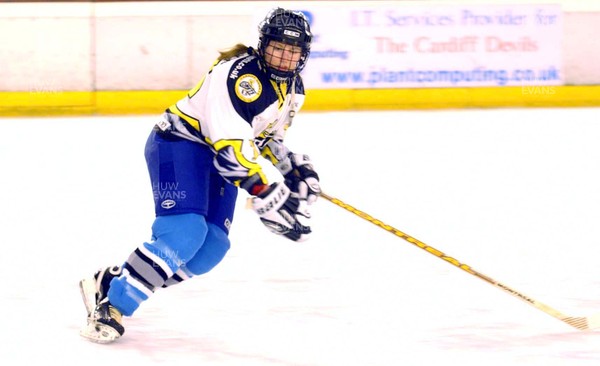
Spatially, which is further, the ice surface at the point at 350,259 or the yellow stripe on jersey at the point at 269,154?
the yellow stripe on jersey at the point at 269,154

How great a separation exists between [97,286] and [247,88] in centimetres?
74

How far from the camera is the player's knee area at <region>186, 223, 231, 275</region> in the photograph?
2.80 metres

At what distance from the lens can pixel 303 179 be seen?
2.86 m

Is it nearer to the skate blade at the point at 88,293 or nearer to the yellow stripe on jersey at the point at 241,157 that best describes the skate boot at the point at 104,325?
the skate blade at the point at 88,293

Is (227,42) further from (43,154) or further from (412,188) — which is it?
(412,188)

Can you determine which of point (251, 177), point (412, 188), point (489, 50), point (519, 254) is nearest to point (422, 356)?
point (251, 177)

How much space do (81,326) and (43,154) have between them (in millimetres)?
3807

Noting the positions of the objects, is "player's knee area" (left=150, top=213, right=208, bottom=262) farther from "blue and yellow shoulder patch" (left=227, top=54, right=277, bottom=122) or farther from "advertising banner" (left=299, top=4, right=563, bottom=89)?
"advertising banner" (left=299, top=4, right=563, bottom=89)

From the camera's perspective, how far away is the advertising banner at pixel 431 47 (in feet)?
29.8

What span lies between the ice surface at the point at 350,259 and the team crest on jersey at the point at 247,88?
0.66m

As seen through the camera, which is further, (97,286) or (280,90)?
(97,286)

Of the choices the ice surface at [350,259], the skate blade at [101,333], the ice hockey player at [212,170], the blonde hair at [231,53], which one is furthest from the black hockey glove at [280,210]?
the skate blade at [101,333]

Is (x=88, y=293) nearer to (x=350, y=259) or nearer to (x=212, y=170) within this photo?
(x=212, y=170)

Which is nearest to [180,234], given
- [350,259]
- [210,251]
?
[210,251]
